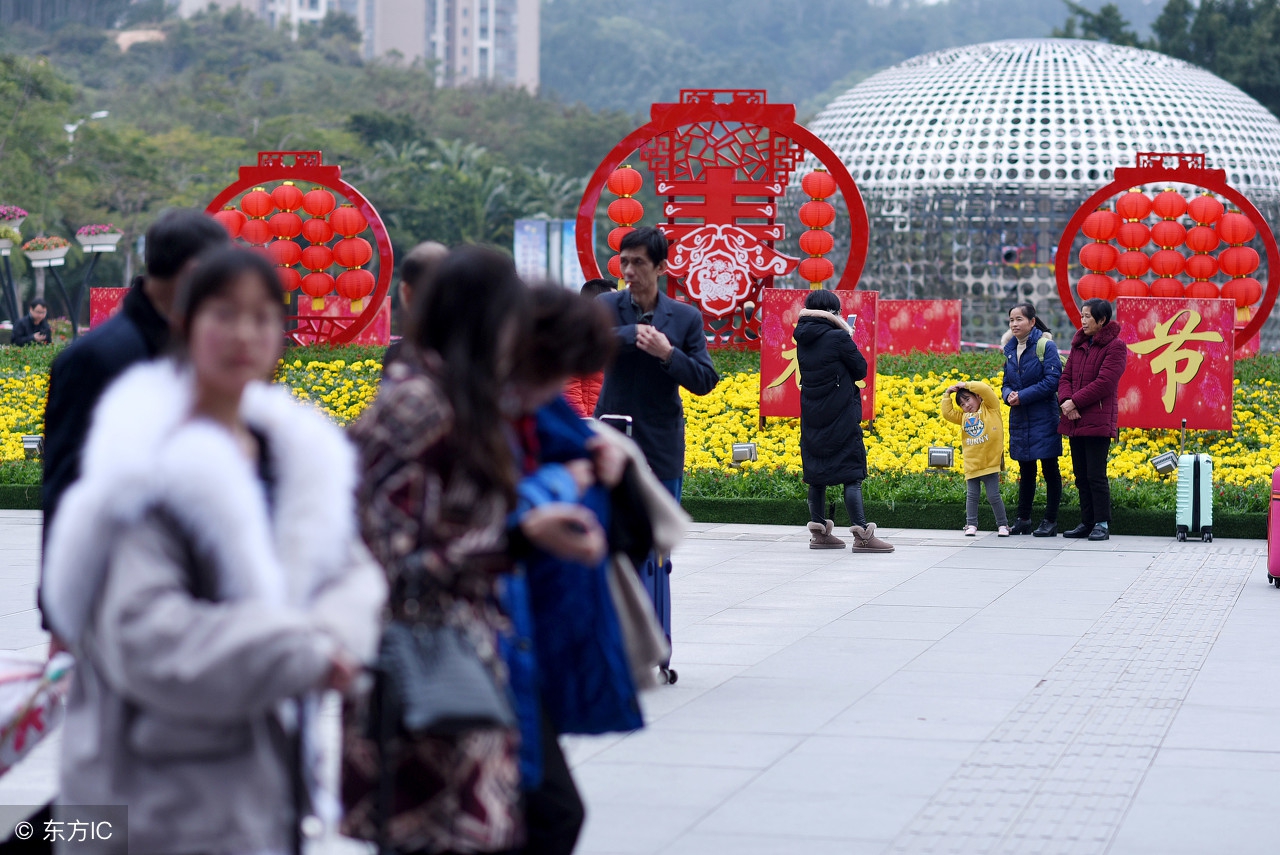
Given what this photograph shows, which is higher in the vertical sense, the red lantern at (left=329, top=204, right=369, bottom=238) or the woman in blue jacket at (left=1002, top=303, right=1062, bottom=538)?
the red lantern at (left=329, top=204, right=369, bottom=238)

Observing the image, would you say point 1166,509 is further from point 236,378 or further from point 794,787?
point 236,378

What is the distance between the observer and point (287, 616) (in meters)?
2.56

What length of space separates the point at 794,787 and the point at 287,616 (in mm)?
2761

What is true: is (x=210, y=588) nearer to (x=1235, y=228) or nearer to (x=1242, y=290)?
(x=1235, y=228)

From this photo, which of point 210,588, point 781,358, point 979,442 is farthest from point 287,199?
point 210,588

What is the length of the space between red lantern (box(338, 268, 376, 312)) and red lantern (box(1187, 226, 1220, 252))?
8.39 metres

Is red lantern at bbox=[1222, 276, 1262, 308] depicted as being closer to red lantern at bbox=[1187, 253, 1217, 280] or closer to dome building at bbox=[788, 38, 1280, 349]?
red lantern at bbox=[1187, 253, 1217, 280]

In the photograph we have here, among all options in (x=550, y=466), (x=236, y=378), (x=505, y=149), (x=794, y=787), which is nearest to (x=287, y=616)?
(x=236, y=378)

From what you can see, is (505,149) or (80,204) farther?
(505,149)

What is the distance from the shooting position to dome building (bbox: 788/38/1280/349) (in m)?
21.4

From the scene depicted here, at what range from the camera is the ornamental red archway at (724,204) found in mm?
16422

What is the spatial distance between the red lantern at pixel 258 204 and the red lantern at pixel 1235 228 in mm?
9856

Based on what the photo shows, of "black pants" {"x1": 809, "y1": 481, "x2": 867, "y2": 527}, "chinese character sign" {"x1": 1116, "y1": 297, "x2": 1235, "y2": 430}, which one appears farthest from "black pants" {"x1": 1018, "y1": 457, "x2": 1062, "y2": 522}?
"chinese character sign" {"x1": 1116, "y1": 297, "x2": 1235, "y2": 430}

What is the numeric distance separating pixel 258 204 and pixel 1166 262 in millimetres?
9466
